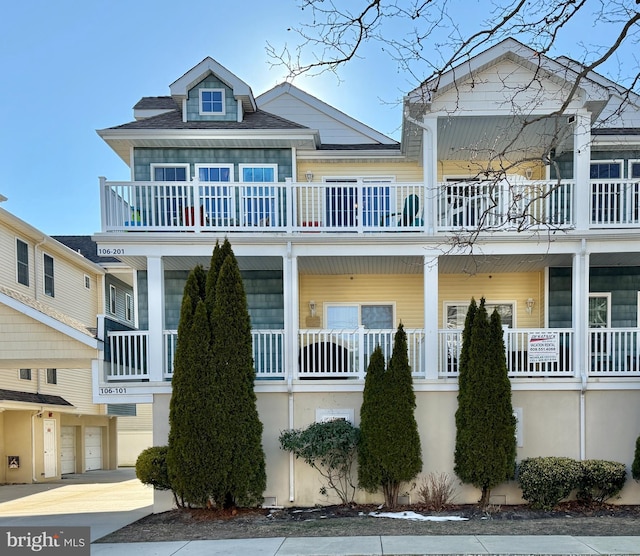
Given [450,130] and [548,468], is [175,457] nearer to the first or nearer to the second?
[548,468]

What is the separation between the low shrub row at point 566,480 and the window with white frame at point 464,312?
4021 mm

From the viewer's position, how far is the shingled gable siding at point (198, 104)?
12078 millimetres

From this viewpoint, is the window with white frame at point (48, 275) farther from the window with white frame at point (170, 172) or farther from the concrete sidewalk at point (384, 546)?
the concrete sidewalk at point (384, 546)

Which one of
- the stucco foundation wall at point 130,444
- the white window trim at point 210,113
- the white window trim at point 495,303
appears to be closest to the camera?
the white window trim at point 210,113

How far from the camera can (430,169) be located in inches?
404

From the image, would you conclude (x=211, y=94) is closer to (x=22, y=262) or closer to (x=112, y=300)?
(x=22, y=262)

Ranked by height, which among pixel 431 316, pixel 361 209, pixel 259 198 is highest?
pixel 259 198

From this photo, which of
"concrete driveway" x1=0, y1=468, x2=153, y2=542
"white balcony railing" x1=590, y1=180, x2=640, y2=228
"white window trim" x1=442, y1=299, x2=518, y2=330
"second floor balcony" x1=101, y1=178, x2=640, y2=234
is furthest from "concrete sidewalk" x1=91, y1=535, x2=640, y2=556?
"white window trim" x1=442, y1=299, x2=518, y2=330

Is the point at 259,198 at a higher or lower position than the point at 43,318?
higher

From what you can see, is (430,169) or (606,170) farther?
(606,170)

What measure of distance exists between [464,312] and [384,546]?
7000 mm

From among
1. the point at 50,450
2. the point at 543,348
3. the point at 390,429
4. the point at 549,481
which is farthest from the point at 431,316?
the point at 50,450

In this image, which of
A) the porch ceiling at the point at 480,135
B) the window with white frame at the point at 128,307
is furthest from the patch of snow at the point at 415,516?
the window with white frame at the point at 128,307

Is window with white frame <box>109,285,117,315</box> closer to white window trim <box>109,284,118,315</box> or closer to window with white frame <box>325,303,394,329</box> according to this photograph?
white window trim <box>109,284,118,315</box>
